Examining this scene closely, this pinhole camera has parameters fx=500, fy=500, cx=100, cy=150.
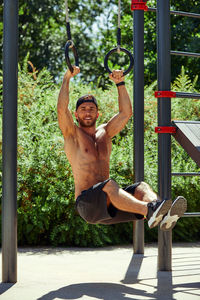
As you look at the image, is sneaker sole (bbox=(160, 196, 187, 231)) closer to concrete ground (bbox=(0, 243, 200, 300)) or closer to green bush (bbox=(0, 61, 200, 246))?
concrete ground (bbox=(0, 243, 200, 300))

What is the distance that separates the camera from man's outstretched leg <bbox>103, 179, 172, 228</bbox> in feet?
12.3

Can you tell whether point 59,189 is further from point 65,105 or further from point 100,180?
point 65,105

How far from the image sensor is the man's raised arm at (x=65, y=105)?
4.29 meters

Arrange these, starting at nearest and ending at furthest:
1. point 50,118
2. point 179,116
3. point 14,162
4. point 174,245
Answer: point 14,162 < point 174,245 < point 50,118 < point 179,116

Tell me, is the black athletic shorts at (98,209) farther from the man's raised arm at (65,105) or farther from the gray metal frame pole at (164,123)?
the gray metal frame pole at (164,123)

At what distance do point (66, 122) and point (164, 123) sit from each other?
3.46ft

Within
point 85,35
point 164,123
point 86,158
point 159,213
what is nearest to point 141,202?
point 159,213

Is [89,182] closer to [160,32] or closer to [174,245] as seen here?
[160,32]

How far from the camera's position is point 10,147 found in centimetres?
439

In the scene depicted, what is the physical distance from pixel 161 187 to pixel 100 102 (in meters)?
3.98

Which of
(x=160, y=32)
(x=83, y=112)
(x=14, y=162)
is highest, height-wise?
(x=160, y=32)

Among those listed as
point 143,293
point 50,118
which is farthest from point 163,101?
point 50,118

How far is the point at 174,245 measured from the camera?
6973 millimetres

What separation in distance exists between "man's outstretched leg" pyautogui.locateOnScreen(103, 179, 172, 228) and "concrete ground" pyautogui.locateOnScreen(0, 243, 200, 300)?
61cm
